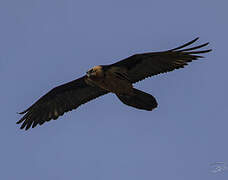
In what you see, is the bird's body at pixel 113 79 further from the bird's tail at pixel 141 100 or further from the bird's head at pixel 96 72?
the bird's tail at pixel 141 100

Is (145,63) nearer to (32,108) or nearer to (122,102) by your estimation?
(122,102)

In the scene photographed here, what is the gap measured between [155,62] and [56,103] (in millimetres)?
3028

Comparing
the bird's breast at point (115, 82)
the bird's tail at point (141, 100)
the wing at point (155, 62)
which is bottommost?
the bird's tail at point (141, 100)

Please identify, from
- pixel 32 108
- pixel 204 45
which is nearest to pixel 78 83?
pixel 32 108

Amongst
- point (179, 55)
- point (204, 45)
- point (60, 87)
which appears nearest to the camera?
point (204, 45)

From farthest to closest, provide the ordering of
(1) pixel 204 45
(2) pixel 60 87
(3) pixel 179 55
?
(2) pixel 60 87 → (3) pixel 179 55 → (1) pixel 204 45

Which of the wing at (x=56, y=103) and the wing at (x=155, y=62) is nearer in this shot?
the wing at (x=155, y=62)

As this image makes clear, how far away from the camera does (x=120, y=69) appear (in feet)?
45.7

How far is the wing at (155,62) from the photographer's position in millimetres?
13469

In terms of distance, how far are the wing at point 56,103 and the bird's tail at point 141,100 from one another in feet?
5.24

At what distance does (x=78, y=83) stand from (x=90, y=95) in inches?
20.8

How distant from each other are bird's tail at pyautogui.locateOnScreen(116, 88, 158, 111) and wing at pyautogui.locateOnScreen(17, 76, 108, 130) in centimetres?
160

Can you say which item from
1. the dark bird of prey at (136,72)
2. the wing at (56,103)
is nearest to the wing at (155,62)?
the dark bird of prey at (136,72)

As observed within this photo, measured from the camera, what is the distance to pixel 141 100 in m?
14.0
